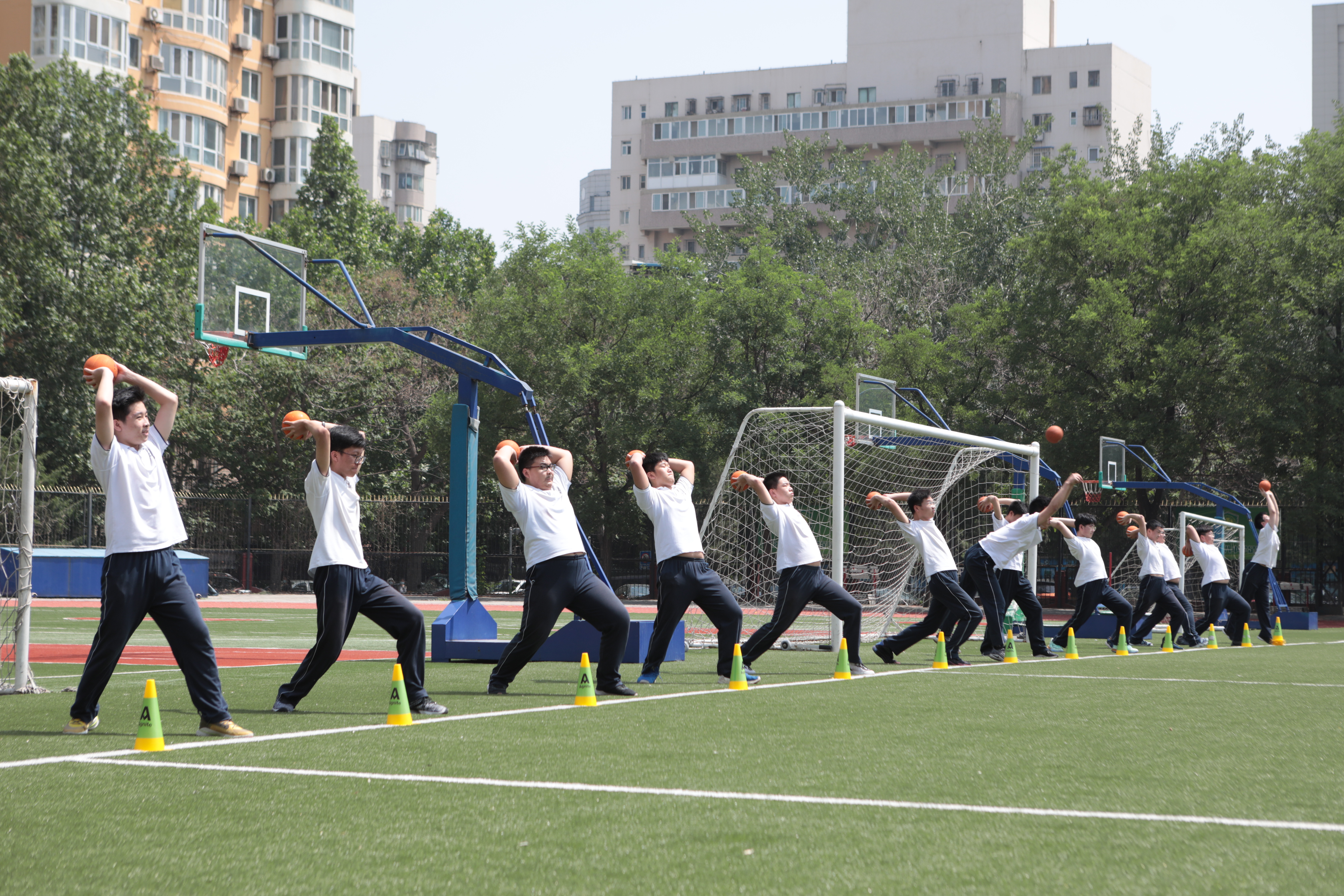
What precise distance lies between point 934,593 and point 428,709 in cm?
646

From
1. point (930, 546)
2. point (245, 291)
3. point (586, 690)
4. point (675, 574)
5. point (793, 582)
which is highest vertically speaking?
point (245, 291)

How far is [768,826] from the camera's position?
5227 millimetres

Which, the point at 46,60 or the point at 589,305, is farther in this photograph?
the point at 46,60

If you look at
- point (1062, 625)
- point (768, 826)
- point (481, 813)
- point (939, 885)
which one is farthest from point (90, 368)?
point (1062, 625)

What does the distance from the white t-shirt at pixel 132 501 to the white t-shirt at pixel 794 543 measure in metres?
5.73

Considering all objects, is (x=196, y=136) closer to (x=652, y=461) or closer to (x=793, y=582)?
(x=652, y=461)

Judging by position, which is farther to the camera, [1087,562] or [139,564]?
[1087,562]

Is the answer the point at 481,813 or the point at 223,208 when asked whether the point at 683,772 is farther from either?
the point at 223,208

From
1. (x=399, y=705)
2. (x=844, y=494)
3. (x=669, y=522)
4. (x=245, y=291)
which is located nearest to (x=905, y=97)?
(x=844, y=494)

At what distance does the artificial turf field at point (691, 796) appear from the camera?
14.7ft

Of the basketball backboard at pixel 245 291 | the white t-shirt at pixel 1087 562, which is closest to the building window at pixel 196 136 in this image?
the basketball backboard at pixel 245 291

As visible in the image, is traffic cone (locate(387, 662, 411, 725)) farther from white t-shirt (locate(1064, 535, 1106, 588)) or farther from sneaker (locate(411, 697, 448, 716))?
white t-shirt (locate(1064, 535, 1106, 588))

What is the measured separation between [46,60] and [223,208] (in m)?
10.8

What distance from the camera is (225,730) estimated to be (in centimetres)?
759
